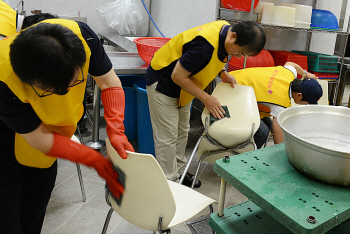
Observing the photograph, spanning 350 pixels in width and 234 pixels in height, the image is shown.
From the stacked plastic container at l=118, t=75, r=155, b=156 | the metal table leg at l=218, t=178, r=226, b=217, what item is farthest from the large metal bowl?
the stacked plastic container at l=118, t=75, r=155, b=156

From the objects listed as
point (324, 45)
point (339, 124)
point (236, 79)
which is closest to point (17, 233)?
point (339, 124)

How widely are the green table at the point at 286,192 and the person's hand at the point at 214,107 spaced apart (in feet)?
2.59

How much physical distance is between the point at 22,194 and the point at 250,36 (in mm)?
1371

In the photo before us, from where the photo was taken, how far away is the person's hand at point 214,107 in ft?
6.09

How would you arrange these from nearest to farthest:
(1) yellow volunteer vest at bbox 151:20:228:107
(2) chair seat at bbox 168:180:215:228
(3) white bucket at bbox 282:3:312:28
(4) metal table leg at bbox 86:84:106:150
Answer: (2) chair seat at bbox 168:180:215:228 → (1) yellow volunteer vest at bbox 151:20:228:107 → (4) metal table leg at bbox 86:84:106:150 → (3) white bucket at bbox 282:3:312:28

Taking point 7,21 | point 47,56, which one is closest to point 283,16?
point 7,21

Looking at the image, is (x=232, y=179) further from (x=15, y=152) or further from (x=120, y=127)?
(x=15, y=152)

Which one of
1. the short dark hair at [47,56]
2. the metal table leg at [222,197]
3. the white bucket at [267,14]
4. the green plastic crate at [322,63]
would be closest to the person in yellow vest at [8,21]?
the short dark hair at [47,56]

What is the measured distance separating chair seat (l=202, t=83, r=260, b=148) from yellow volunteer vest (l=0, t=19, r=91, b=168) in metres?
0.95

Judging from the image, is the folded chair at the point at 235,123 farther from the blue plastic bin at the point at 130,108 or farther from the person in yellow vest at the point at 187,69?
the blue plastic bin at the point at 130,108

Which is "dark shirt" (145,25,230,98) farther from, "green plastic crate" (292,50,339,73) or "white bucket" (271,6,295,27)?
"green plastic crate" (292,50,339,73)

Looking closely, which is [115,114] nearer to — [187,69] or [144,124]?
[187,69]

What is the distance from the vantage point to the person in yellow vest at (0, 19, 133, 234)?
755mm

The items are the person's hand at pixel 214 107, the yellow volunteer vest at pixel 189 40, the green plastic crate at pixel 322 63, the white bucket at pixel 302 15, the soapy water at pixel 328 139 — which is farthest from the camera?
the green plastic crate at pixel 322 63
